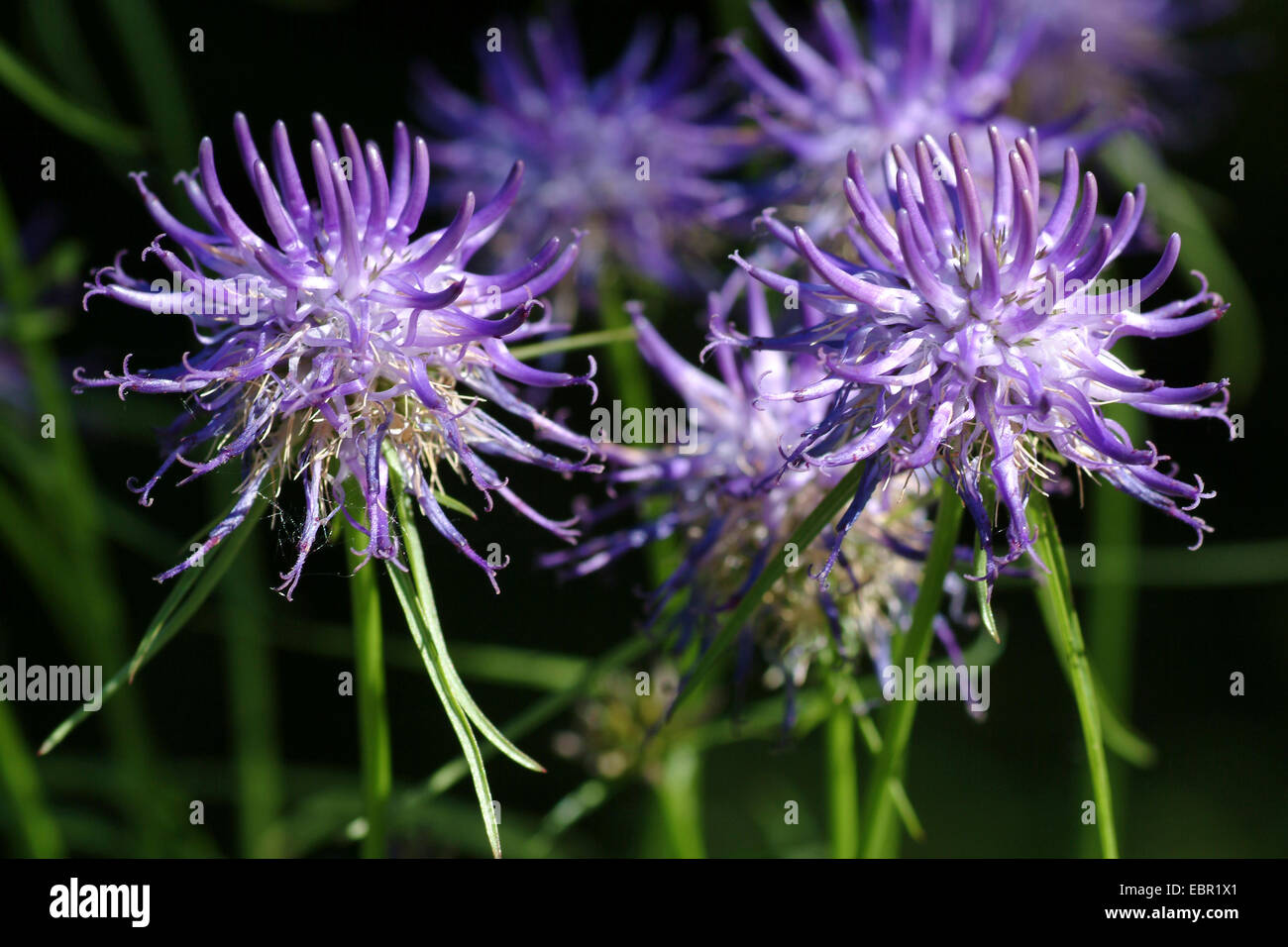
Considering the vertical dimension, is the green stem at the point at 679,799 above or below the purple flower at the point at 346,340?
below

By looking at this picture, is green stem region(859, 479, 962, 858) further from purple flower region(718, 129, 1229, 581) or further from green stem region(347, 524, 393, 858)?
green stem region(347, 524, 393, 858)

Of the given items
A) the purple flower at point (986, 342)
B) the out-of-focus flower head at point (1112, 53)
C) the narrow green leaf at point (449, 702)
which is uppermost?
the out-of-focus flower head at point (1112, 53)

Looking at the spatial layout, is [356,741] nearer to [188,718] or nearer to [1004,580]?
[188,718]

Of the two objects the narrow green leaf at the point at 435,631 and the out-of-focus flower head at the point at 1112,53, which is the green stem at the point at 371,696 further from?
the out-of-focus flower head at the point at 1112,53

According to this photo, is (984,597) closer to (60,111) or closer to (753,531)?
(753,531)

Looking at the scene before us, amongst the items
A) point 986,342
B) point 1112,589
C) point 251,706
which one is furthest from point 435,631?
point 1112,589

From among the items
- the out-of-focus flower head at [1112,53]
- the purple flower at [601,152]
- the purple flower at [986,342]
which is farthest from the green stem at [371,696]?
the out-of-focus flower head at [1112,53]
